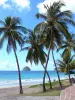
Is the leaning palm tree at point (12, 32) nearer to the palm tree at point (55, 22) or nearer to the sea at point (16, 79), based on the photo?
the palm tree at point (55, 22)

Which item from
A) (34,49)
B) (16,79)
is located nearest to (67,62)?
(34,49)

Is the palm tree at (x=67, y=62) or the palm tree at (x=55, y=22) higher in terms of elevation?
the palm tree at (x=55, y=22)

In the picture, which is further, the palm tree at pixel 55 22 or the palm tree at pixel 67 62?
the palm tree at pixel 67 62

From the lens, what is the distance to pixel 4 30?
28.2 meters

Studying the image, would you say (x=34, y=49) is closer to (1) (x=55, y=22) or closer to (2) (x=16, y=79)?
(1) (x=55, y=22)

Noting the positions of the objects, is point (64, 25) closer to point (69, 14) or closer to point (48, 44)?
point (69, 14)

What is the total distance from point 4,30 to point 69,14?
7.40 m

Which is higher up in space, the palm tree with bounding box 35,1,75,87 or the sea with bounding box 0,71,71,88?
the palm tree with bounding box 35,1,75,87

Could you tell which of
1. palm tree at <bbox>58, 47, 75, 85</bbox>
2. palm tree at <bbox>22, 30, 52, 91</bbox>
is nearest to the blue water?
palm tree at <bbox>58, 47, 75, 85</bbox>

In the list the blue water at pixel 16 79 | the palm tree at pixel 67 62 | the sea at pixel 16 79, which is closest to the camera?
the palm tree at pixel 67 62

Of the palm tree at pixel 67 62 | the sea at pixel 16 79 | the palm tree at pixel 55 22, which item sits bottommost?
the sea at pixel 16 79

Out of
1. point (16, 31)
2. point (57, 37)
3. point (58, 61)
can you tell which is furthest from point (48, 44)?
point (58, 61)

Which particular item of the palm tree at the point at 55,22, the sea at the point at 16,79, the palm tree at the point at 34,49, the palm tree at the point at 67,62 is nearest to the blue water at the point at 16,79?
the sea at the point at 16,79

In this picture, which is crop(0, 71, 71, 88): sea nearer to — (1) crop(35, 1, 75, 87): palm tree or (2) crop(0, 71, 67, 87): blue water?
(2) crop(0, 71, 67, 87): blue water
